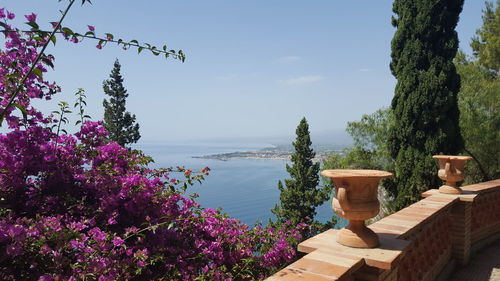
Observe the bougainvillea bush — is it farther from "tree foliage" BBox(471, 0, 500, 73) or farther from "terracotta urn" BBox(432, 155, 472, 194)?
"tree foliage" BBox(471, 0, 500, 73)

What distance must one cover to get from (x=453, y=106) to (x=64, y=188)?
956cm

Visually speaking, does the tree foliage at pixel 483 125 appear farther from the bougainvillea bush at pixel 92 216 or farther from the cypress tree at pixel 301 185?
the bougainvillea bush at pixel 92 216

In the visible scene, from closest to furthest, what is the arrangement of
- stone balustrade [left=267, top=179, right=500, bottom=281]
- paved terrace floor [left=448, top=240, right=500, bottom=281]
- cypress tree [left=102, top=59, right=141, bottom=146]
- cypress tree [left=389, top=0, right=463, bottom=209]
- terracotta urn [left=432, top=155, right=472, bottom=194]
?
1. stone balustrade [left=267, top=179, right=500, bottom=281]
2. paved terrace floor [left=448, top=240, right=500, bottom=281]
3. terracotta urn [left=432, top=155, right=472, bottom=194]
4. cypress tree [left=389, top=0, right=463, bottom=209]
5. cypress tree [left=102, top=59, right=141, bottom=146]

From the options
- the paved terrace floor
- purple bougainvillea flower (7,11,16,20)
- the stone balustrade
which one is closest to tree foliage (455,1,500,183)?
the stone balustrade

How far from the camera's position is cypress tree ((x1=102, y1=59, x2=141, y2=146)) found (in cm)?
2359

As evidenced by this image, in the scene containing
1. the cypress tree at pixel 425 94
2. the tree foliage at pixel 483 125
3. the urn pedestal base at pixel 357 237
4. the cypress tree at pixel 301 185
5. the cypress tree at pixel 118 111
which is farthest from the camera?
the cypress tree at pixel 118 111

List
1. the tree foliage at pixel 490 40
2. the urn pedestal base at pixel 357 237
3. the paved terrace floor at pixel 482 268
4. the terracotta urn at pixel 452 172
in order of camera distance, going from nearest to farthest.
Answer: the urn pedestal base at pixel 357 237 → the paved terrace floor at pixel 482 268 → the terracotta urn at pixel 452 172 → the tree foliage at pixel 490 40

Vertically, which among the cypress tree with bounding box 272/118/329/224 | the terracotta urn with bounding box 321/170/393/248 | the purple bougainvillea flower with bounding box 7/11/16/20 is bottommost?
the cypress tree with bounding box 272/118/329/224

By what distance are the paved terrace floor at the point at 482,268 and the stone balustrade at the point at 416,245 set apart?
0.35 ft

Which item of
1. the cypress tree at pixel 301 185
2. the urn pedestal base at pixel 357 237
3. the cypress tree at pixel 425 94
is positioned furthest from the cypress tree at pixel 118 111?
the urn pedestal base at pixel 357 237

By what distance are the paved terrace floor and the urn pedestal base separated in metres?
2.90

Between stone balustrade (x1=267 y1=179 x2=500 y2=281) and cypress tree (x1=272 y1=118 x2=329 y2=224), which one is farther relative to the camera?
cypress tree (x1=272 y1=118 x2=329 y2=224)

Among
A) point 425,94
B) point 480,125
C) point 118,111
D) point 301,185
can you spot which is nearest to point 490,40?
point 480,125

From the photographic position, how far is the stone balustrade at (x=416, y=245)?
2020 millimetres
